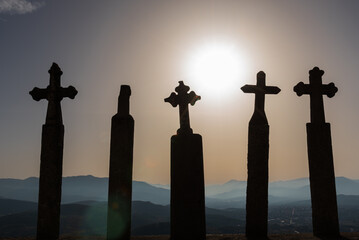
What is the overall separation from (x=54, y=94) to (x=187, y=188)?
4570 millimetres

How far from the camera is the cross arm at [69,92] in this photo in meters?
10.1

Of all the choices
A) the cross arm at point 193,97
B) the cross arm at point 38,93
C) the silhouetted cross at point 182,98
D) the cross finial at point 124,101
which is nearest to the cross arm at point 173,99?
the silhouetted cross at point 182,98

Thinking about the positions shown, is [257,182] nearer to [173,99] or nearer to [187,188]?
[187,188]

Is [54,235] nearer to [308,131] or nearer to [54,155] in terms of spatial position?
[54,155]

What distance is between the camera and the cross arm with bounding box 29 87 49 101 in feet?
33.4

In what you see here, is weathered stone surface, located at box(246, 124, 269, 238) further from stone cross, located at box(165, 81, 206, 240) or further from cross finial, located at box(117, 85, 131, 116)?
cross finial, located at box(117, 85, 131, 116)

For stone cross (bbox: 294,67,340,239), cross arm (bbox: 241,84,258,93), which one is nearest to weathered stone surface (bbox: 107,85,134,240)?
cross arm (bbox: 241,84,258,93)

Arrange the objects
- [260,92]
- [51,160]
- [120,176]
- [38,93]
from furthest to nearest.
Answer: [38,93] → [260,92] → [51,160] → [120,176]

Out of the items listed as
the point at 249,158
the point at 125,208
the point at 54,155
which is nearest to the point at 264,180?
the point at 249,158

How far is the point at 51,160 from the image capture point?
963cm

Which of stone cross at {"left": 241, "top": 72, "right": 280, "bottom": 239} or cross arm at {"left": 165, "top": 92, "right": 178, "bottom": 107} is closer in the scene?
stone cross at {"left": 241, "top": 72, "right": 280, "bottom": 239}

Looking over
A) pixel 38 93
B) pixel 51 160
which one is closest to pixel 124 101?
pixel 51 160

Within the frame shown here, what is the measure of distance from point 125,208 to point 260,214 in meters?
3.47

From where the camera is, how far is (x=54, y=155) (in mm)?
9656
